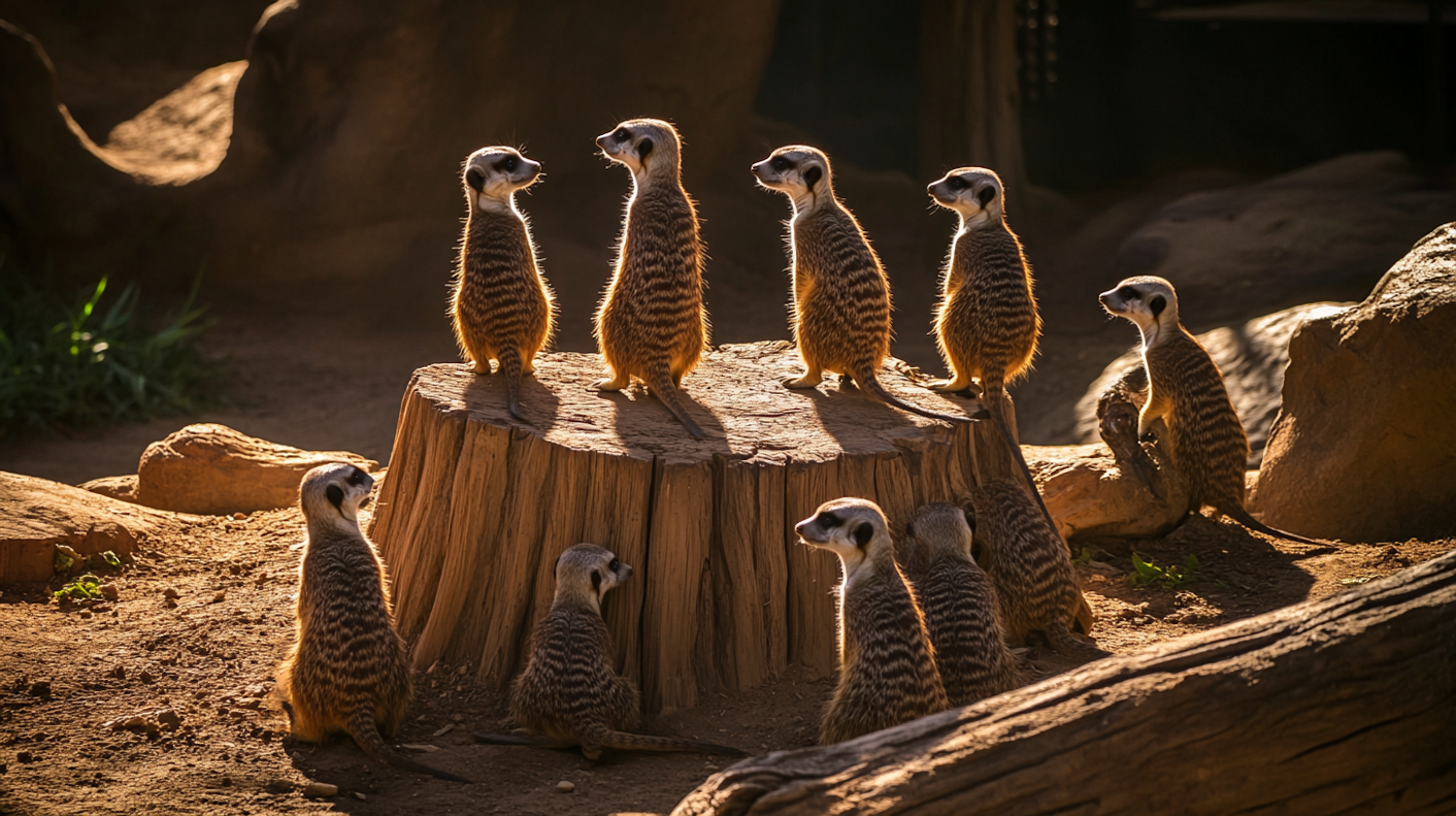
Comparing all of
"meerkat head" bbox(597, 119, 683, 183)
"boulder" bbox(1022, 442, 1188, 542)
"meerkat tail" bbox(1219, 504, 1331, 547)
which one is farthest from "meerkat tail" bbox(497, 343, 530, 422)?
"meerkat tail" bbox(1219, 504, 1331, 547)

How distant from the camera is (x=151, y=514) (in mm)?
4836

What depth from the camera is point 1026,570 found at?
11.7 feet

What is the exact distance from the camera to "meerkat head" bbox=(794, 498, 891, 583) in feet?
9.46

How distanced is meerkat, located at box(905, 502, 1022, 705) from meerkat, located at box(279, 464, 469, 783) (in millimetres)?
1405

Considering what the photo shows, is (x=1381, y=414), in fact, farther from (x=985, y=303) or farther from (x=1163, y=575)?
(x=985, y=303)

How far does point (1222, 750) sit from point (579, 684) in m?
1.56

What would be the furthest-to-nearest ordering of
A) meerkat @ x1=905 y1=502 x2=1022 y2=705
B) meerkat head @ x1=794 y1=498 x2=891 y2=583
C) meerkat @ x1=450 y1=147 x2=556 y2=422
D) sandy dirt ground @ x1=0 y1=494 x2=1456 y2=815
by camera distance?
1. meerkat @ x1=450 y1=147 x2=556 y2=422
2. meerkat @ x1=905 y1=502 x2=1022 y2=705
3. meerkat head @ x1=794 y1=498 x2=891 y2=583
4. sandy dirt ground @ x1=0 y1=494 x2=1456 y2=815

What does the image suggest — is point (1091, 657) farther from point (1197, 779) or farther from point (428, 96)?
point (428, 96)

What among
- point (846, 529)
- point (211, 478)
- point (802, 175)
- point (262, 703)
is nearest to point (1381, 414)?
point (802, 175)

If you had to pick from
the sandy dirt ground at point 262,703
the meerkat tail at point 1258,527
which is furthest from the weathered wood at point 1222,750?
the meerkat tail at point 1258,527

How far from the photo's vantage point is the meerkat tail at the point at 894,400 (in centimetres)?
358

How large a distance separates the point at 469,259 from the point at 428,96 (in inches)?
220

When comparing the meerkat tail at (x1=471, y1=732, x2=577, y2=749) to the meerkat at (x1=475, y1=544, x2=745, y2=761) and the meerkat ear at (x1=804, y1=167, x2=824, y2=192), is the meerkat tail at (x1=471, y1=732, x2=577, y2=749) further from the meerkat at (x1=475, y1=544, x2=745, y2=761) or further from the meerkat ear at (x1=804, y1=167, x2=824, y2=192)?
the meerkat ear at (x1=804, y1=167, x2=824, y2=192)

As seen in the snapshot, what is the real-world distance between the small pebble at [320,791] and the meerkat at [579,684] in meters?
0.39
